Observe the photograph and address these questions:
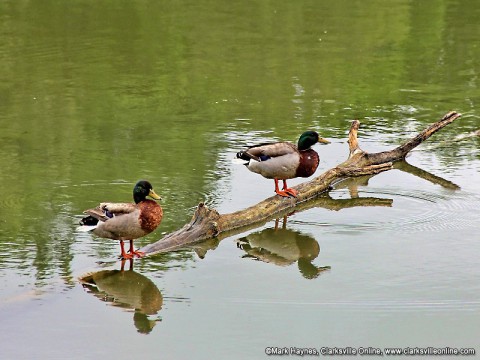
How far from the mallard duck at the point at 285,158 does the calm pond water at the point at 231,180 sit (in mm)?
547

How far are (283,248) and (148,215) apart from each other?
178 cm

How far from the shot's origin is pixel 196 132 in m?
16.0

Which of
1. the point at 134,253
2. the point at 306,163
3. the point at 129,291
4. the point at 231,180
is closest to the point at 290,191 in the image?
the point at 306,163

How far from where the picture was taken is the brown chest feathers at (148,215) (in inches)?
399

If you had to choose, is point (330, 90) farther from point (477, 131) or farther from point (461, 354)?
point (461, 354)

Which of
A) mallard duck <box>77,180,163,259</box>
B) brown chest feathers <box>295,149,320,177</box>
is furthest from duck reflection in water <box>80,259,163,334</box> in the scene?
brown chest feathers <box>295,149,320,177</box>

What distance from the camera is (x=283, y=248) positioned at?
37.1 feet

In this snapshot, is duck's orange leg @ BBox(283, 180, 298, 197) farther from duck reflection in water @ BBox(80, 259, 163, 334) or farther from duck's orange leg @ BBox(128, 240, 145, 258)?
duck reflection in water @ BBox(80, 259, 163, 334)

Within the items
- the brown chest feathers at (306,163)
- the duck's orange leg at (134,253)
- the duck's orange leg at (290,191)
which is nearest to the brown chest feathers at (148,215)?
the duck's orange leg at (134,253)

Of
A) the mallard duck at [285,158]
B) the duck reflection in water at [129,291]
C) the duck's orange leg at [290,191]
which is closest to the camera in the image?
the duck reflection in water at [129,291]

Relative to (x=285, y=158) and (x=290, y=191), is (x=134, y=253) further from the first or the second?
(x=290, y=191)

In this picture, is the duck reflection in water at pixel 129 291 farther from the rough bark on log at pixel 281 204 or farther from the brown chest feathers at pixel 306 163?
the brown chest feathers at pixel 306 163

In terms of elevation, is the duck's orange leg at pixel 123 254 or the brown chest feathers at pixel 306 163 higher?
the brown chest feathers at pixel 306 163

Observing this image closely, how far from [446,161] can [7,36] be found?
495 inches
